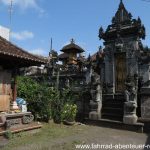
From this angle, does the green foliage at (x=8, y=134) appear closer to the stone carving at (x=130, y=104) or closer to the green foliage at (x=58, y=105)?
the green foliage at (x=58, y=105)

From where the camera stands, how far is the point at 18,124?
10258 millimetres

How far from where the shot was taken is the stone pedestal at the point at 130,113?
12.2 metres

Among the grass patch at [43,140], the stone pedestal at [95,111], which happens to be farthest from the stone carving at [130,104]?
the grass patch at [43,140]

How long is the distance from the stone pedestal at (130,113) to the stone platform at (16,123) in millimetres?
4520

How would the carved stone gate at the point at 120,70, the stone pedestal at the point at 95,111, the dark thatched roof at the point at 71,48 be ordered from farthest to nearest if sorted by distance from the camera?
the dark thatched roof at the point at 71,48 → the carved stone gate at the point at 120,70 → the stone pedestal at the point at 95,111

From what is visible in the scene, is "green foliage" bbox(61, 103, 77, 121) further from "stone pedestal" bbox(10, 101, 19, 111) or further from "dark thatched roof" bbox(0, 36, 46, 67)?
"dark thatched roof" bbox(0, 36, 46, 67)

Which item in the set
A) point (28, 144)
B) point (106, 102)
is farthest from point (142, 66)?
point (28, 144)

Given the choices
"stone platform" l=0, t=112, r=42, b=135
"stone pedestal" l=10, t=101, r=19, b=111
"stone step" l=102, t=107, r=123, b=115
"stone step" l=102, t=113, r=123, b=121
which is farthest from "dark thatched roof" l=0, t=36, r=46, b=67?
"stone step" l=102, t=107, r=123, b=115

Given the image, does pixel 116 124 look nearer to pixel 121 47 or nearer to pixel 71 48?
pixel 121 47

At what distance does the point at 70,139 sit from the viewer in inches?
377

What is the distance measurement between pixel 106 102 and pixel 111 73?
9.39 feet

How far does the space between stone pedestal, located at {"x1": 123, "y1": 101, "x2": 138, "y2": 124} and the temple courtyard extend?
2.31 feet

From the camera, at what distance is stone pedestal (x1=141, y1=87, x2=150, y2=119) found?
12352 millimetres

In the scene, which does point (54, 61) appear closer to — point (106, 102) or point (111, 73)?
point (111, 73)
